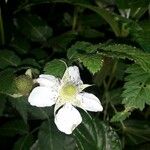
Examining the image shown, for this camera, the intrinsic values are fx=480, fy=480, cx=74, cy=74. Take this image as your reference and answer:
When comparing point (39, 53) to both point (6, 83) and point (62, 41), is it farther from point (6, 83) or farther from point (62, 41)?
point (6, 83)

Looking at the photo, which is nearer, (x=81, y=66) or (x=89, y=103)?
(x=89, y=103)

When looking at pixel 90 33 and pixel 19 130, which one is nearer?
pixel 19 130

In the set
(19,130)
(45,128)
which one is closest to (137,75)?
(45,128)

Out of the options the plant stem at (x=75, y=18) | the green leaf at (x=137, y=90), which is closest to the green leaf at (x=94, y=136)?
the green leaf at (x=137, y=90)

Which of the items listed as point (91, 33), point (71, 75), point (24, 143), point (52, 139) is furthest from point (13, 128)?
point (91, 33)

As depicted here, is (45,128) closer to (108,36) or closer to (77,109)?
(77,109)

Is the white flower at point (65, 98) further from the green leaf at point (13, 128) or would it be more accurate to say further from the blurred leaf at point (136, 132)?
the blurred leaf at point (136, 132)

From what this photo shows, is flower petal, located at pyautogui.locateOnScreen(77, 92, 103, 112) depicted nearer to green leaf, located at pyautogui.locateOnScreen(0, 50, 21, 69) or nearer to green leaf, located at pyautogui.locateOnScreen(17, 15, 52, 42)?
green leaf, located at pyautogui.locateOnScreen(0, 50, 21, 69)
